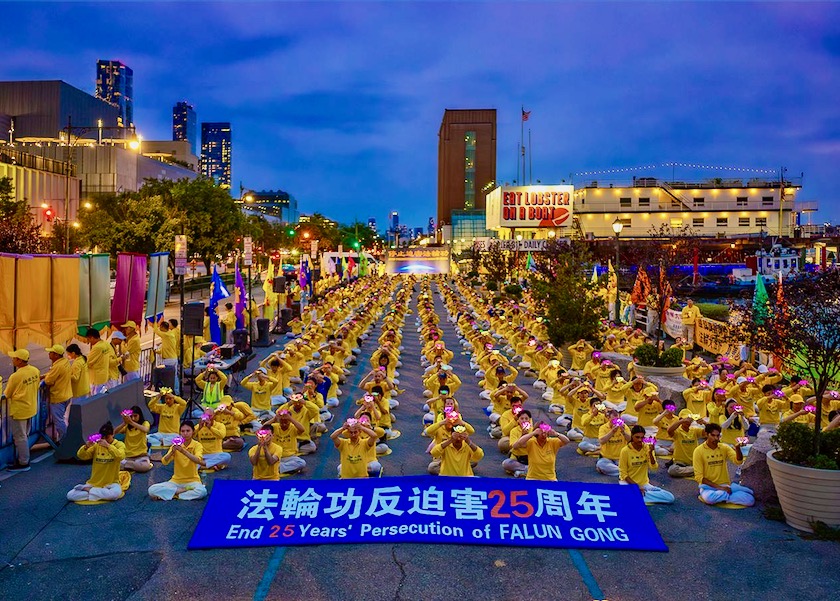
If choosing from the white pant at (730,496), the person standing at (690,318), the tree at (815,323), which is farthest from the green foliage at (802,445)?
the person standing at (690,318)

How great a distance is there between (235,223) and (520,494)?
42.9 metres

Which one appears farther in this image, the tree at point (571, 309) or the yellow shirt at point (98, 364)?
the tree at point (571, 309)

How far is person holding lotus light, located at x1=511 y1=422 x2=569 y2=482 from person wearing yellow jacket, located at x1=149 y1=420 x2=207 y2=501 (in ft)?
14.7

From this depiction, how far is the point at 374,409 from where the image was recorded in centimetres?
1209

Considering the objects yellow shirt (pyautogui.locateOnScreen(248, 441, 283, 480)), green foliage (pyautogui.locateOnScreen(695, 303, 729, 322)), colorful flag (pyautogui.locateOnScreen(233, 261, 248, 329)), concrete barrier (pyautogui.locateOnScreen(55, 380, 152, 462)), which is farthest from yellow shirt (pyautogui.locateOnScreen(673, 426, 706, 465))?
green foliage (pyautogui.locateOnScreen(695, 303, 729, 322))

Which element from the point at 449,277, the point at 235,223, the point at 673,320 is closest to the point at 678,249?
the point at 673,320

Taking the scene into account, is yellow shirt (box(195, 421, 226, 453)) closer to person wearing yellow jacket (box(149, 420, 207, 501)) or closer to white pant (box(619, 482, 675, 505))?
person wearing yellow jacket (box(149, 420, 207, 501))

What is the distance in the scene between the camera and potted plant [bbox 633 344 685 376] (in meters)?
16.4

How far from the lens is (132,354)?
1531 centimetres

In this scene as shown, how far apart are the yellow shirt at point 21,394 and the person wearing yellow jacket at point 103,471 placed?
168cm

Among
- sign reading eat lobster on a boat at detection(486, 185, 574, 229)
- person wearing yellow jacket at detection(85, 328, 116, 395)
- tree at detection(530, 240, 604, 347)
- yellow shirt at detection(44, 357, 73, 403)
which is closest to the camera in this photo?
yellow shirt at detection(44, 357, 73, 403)

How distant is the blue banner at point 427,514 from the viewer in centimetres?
807

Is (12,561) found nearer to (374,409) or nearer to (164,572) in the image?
(164,572)

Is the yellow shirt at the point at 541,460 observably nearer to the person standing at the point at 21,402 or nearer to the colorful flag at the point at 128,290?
the person standing at the point at 21,402
